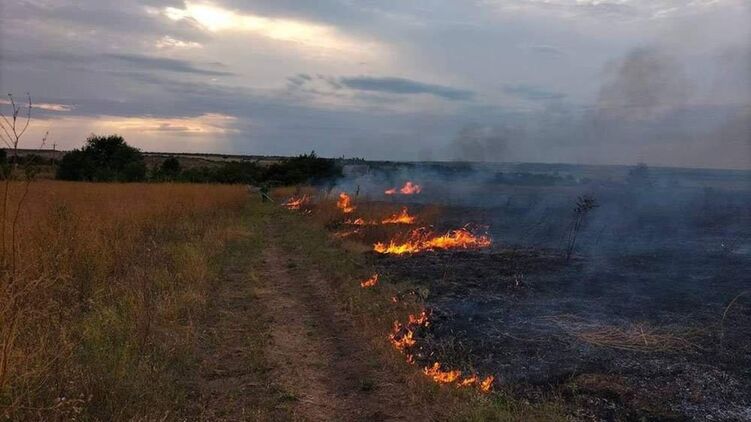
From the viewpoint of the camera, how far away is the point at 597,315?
7957 mm

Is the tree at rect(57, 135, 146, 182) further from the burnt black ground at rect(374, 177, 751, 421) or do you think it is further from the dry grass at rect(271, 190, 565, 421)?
the burnt black ground at rect(374, 177, 751, 421)

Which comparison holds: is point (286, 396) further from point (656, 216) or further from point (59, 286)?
point (656, 216)

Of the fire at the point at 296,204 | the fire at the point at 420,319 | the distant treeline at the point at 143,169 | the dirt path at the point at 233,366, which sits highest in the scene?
the distant treeline at the point at 143,169

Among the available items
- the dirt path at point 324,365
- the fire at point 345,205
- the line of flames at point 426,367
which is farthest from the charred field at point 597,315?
the fire at point 345,205

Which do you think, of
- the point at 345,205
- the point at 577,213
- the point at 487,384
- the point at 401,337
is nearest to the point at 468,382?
the point at 487,384

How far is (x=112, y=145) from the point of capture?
49625 millimetres

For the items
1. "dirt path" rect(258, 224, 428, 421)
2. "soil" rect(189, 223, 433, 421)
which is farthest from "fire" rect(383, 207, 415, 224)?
"soil" rect(189, 223, 433, 421)

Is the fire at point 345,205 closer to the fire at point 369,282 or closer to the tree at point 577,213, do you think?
the tree at point 577,213

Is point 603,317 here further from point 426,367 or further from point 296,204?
point 296,204

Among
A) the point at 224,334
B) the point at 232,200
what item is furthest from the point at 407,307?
the point at 232,200

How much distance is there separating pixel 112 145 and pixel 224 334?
4954 cm

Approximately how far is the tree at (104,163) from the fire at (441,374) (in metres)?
36.3

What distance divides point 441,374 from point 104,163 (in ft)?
162

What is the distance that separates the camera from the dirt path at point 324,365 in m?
4.86
